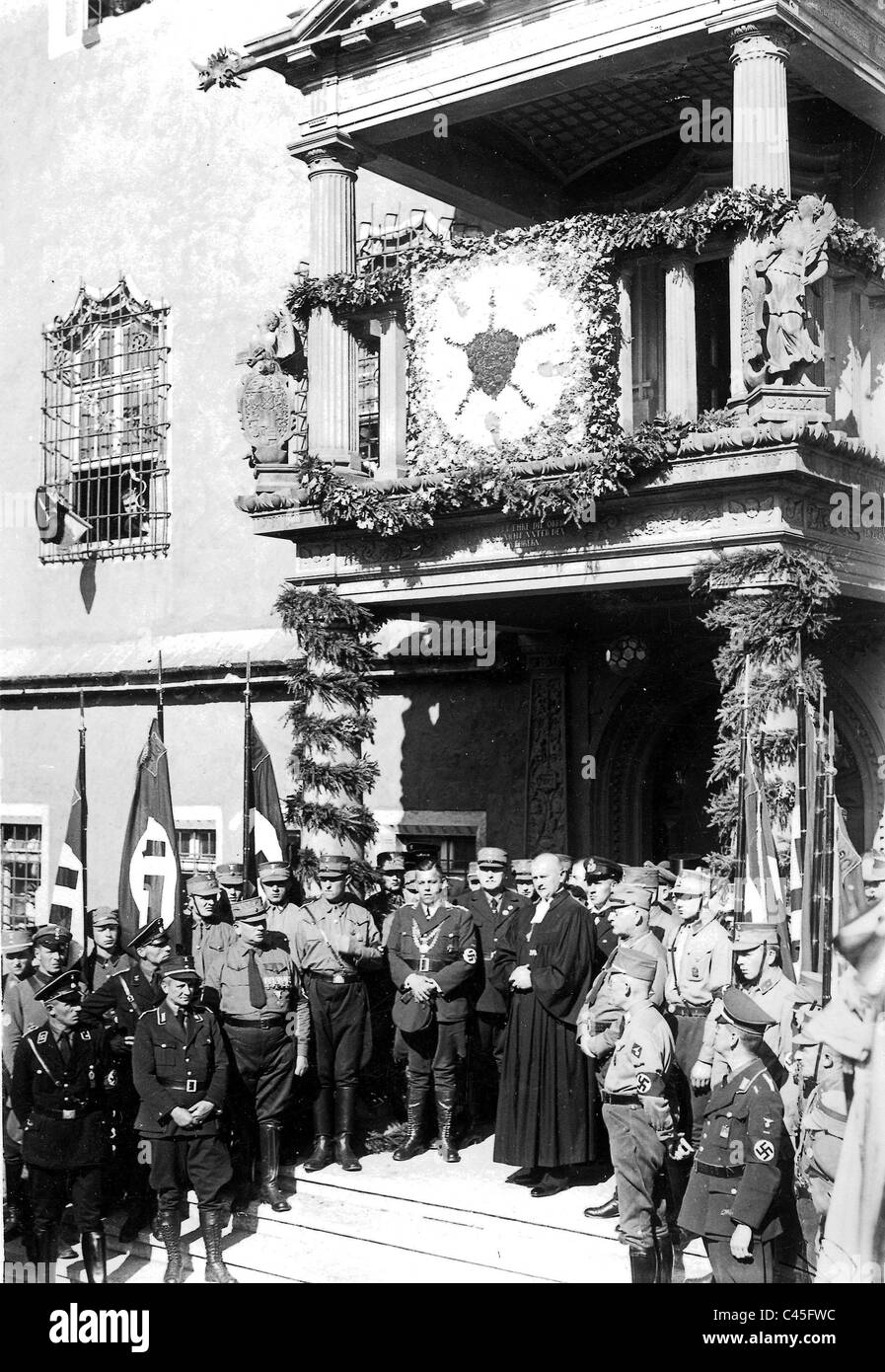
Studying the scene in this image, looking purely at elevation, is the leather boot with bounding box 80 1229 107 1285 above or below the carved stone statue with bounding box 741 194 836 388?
below

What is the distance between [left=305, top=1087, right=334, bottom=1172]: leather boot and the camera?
9.89 metres

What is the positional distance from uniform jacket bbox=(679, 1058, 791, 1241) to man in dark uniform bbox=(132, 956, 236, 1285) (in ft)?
9.19

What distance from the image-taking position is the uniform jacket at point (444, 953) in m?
9.73

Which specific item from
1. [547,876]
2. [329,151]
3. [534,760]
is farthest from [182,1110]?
[329,151]

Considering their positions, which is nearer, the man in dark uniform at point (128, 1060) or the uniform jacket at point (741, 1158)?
the uniform jacket at point (741, 1158)

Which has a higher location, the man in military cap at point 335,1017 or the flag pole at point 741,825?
the flag pole at point 741,825

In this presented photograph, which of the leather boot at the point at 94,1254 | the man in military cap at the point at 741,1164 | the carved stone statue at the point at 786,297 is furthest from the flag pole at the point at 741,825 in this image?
the leather boot at the point at 94,1254

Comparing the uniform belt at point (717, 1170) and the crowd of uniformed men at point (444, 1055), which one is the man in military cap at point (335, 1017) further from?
the uniform belt at point (717, 1170)

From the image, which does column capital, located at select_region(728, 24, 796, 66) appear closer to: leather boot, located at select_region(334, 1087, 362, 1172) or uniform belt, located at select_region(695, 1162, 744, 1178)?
uniform belt, located at select_region(695, 1162, 744, 1178)

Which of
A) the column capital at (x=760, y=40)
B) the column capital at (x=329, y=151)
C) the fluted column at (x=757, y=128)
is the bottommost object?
the fluted column at (x=757, y=128)

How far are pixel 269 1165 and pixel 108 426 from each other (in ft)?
35.4

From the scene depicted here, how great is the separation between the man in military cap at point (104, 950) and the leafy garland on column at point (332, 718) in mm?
1381

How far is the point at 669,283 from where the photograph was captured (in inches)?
388

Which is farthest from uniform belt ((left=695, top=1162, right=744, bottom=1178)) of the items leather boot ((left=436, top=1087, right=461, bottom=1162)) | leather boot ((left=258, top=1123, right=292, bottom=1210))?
leather boot ((left=258, top=1123, right=292, bottom=1210))
